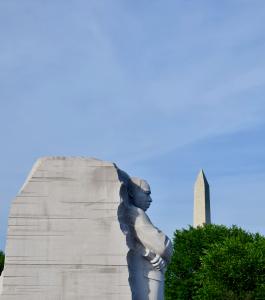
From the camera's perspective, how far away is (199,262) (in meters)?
33.3

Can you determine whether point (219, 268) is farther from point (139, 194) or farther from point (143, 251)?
point (143, 251)

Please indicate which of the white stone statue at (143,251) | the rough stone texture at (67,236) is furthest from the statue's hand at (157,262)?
the rough stone texture at (67,236)

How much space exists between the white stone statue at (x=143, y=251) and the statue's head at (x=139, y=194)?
7.8 inches

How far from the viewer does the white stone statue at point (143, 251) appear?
980cm

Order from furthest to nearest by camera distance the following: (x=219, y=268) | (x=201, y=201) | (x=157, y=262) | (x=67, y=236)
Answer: (x=201, y=201) < (x=219, y=268) < (x=157, y=262) < (x=67, y=236)

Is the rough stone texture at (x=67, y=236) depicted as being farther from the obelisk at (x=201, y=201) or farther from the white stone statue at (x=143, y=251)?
the obelisk at (x=201, y=201)

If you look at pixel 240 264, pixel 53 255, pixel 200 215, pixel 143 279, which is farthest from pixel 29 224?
pixel 200 215

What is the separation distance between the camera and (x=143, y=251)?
393 inches

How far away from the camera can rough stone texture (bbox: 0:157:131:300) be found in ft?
31.1

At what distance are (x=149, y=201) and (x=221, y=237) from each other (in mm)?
23984

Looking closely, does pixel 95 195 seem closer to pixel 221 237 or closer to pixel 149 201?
pixel 149 201

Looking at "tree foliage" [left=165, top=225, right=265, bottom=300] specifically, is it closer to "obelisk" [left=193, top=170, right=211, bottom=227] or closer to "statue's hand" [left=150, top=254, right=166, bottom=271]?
"statue's hand" [left=150, top=254, right=166, bottom=271]

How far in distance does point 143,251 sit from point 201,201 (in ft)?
164

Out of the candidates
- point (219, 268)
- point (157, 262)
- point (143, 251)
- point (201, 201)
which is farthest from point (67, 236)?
point (201, 201)
